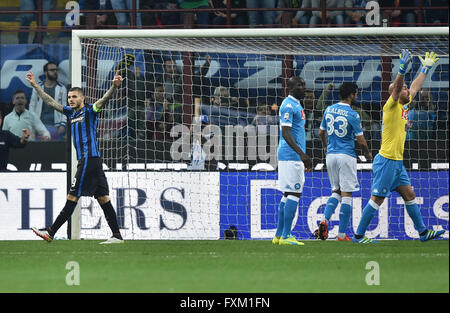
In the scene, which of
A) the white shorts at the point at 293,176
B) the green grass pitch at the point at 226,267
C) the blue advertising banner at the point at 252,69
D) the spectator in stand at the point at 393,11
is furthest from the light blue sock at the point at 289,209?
the spectator in stand at the point at 393,11

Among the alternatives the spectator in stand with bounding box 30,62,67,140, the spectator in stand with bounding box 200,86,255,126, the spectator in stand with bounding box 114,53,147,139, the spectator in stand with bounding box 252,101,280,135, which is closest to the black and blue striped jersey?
the spectator in stand with bounding box 114,53,147,139

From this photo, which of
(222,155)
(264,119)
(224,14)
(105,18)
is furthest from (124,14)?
(222,155)

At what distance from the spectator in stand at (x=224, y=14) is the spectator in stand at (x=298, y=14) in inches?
24.9

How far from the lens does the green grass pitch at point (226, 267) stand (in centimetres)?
675

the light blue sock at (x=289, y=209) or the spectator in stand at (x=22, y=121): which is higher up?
the spectator in stand at (x=22, y=121)

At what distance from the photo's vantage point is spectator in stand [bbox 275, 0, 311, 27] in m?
16.1

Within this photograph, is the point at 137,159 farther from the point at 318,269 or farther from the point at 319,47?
the point at 318,269

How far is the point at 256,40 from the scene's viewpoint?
1284 cm

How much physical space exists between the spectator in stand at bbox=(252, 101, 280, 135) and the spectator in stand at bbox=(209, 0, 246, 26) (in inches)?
110

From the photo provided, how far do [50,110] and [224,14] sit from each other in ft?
11.3

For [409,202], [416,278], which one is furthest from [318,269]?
[409,202]

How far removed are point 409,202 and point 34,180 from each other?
5.07 metres

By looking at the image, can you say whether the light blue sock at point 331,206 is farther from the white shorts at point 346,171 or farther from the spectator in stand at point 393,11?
the spectator in stand at point 393,11

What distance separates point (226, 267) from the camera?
8070 millimetres
